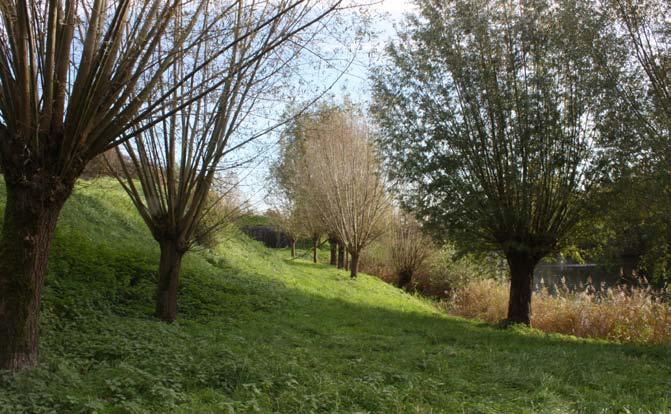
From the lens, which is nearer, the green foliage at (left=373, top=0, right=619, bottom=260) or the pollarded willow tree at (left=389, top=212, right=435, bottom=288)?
the green foliage at (left=373, top=0, right=619, bottom=260)

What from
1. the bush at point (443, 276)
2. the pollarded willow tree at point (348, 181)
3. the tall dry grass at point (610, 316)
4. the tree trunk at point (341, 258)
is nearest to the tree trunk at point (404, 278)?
the bush at point (443, 276)

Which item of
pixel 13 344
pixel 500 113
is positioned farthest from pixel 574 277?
pixel 13 344

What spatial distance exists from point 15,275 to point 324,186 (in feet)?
55.9

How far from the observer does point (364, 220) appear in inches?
860

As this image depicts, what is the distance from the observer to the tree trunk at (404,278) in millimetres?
26438

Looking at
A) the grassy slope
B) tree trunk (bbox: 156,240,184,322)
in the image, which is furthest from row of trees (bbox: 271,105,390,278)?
tree trunk (bbox: 156,240,184,322)

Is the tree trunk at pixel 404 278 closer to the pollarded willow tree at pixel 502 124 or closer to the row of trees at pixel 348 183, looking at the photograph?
the row of trees at pixel 348 183

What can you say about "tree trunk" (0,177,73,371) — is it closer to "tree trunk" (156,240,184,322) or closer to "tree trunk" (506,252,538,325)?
"tree trunk" (156,240,184,322)

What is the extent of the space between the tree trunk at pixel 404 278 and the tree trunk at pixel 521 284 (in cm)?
1329

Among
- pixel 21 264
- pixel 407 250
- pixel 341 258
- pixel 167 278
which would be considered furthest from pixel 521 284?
pixel 341 258

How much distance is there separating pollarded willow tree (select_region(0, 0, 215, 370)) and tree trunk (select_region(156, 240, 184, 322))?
3742 millimetres

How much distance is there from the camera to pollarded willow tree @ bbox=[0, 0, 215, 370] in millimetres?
4805

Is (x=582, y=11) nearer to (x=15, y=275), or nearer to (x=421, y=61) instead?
(x=421, y=61)

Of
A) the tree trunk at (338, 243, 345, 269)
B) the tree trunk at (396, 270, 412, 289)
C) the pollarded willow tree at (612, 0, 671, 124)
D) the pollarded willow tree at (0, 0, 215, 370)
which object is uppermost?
the pollarded willow tree at (612, 0, 671, 124)
